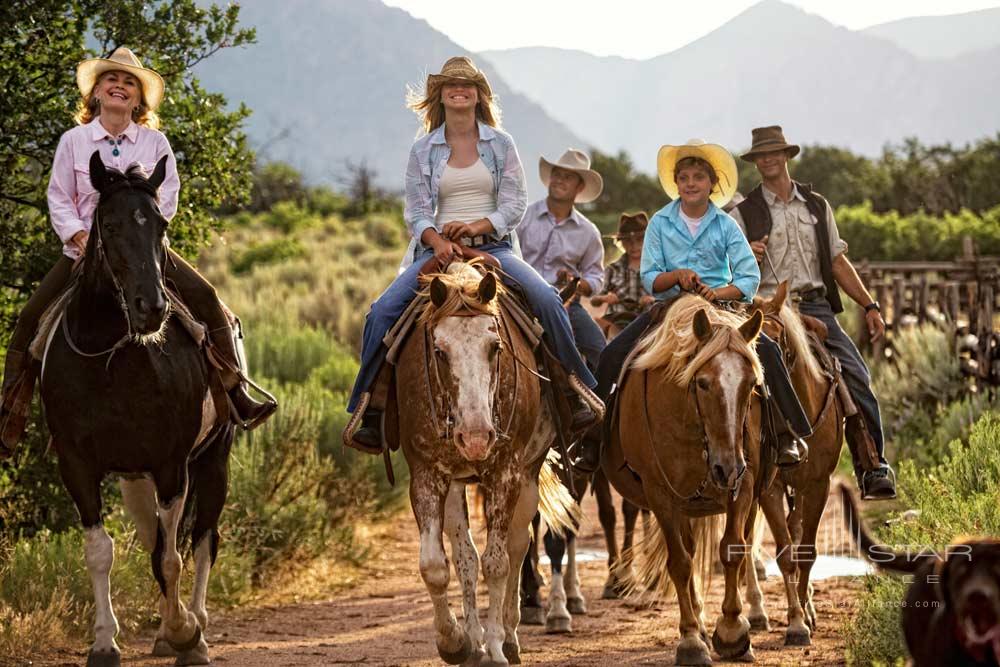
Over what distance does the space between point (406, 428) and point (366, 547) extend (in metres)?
5.59

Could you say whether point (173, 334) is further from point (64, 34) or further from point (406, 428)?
point (64, 34)

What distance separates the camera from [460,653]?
697 cm

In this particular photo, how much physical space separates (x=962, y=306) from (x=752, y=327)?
16213 mm

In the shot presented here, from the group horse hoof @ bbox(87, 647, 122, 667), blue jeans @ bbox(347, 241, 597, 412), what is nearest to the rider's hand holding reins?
blue jeans @ bbox(347, 241, 597, 412)

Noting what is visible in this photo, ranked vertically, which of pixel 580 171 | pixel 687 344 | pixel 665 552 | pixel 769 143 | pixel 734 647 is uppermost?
pixel 580 171

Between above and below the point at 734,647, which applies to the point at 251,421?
above

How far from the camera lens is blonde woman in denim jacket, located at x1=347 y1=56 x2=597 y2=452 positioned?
787 centimetres

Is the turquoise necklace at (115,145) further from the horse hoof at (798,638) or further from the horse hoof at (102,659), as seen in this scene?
the horse hoof at (798,638)

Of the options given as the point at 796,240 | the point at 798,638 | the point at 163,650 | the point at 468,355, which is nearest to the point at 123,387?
the point at 163,650

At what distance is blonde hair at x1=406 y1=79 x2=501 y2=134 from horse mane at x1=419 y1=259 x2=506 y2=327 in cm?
134

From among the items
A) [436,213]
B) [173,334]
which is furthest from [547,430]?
[173,334]

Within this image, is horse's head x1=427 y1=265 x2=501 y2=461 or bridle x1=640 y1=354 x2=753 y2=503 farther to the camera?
bridle x1=640 y1=354 x2=753 y2=503

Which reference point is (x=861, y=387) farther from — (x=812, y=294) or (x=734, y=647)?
(x=734, y=647)

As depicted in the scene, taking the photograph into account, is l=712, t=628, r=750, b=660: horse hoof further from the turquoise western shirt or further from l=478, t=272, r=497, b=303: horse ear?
l=478, t=272, r=497, b=303: horse ear
